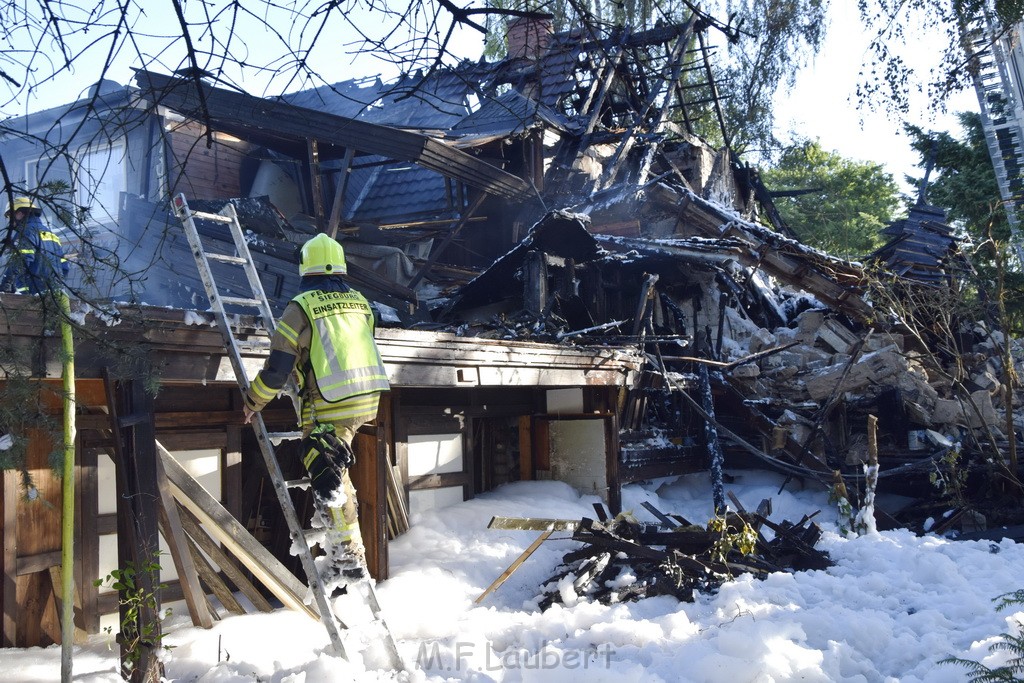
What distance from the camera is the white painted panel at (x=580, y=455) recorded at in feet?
32.6

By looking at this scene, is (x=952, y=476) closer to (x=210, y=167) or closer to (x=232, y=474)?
(x=232, y=474)

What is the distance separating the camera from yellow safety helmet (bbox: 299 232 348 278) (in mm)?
5152

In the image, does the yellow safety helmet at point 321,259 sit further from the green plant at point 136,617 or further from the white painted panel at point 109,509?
the white painted panel at point 109,509

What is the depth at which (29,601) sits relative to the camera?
5.50m

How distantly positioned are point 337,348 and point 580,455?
559 centimetres

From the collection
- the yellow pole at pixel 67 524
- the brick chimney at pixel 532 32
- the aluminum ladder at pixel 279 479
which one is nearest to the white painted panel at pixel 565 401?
the aluminum ladder at pixel 279 479

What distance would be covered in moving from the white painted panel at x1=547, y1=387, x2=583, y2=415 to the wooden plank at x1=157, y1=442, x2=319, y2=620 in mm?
5257

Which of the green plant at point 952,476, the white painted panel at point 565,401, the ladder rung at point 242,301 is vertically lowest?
the green plant at point 952,476

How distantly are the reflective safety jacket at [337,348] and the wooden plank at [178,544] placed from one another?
118 cm

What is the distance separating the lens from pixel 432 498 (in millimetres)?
8531

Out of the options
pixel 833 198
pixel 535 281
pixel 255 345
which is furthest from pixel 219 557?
pixel 833 198

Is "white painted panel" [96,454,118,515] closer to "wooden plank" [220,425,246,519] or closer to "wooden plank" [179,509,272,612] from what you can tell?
"wooden plank" [179,509,272,612]

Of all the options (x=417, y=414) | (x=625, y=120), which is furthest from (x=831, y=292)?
(x=625, y=120)
